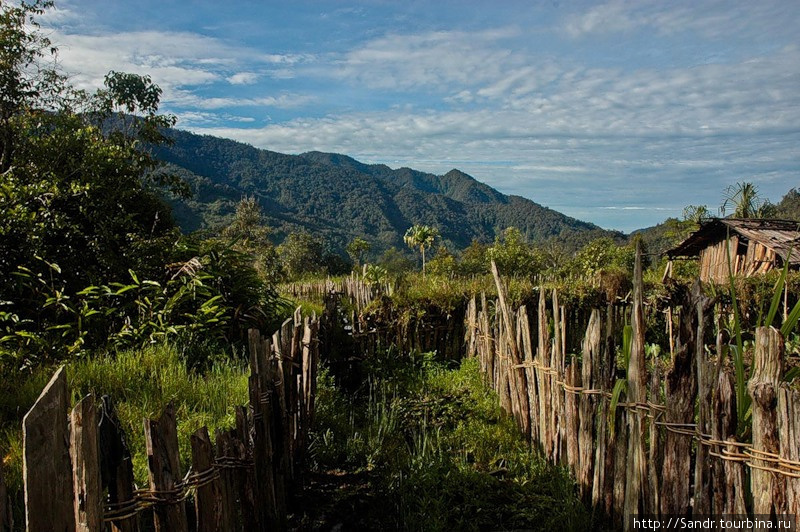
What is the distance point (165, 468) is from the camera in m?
1.86

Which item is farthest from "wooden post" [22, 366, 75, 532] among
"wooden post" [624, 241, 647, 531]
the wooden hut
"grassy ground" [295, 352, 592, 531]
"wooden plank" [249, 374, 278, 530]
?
the wooden hut

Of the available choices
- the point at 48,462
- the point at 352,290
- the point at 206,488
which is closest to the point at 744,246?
the point at 352,290

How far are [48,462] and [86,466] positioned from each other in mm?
116

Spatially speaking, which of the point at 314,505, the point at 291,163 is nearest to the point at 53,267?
the point at 314,505

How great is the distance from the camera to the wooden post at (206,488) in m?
2.06

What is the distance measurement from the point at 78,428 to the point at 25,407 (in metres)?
2.89

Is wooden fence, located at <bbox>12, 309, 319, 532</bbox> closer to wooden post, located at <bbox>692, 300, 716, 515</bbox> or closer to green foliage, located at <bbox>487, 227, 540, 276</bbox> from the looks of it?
wooden post, located at <bbox>692, 300, 716, 515</bbox>

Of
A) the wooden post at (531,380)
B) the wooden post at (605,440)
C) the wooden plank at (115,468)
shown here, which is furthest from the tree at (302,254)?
the wooden plank at (115,468)

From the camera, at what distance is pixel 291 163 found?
179 metres

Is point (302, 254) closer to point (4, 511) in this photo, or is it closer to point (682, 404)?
point (682, 404)

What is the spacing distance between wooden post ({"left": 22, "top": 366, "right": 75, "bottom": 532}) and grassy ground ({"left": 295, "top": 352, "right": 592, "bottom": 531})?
190cm

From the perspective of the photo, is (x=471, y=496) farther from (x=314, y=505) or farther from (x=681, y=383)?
(x=681, y=383)

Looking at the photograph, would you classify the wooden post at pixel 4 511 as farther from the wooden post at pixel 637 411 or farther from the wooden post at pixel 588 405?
the wooden post at pixel 588 405

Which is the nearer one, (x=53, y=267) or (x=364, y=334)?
(x=53, y=267)
